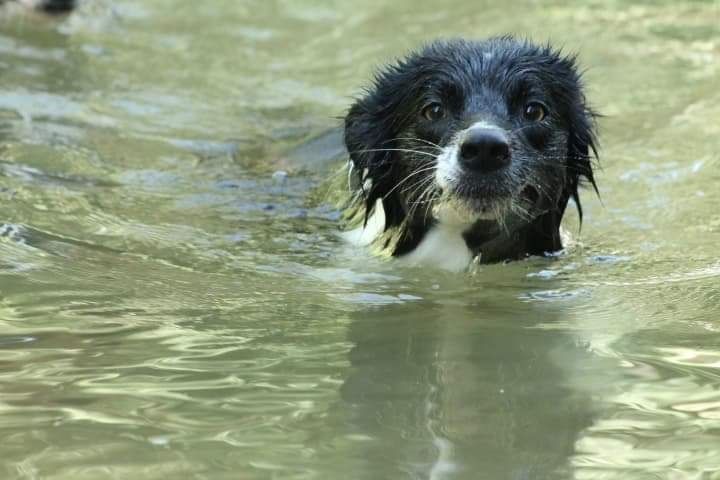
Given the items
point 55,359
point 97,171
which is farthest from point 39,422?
point 97,171

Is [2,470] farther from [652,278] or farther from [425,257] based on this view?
[652,278]

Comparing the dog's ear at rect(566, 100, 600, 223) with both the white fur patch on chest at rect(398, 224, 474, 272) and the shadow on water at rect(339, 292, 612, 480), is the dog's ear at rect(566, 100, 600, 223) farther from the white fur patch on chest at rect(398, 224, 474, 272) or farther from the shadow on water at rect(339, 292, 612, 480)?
the shadow on water at rect(339, 292, 612, 480)

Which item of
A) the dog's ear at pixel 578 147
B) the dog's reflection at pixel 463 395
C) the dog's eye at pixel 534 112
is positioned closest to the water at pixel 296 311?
the dog's reflection at pixel 463 395

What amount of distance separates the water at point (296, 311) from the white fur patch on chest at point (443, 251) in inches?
4.5

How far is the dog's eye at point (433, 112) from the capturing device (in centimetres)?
464

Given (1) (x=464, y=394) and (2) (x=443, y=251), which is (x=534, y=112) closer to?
(2) (x=443, y=251)

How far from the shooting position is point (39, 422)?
9.41ft

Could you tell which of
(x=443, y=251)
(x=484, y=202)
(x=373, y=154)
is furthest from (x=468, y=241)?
(x=373, y=154)

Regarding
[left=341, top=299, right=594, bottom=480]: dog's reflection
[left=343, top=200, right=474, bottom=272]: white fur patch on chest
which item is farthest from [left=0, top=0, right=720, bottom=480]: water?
[left=343, top=200, right=474, bottom=272]: white fur patch on chest

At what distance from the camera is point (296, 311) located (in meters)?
4.06

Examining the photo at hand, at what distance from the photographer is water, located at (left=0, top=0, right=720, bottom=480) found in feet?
9.14

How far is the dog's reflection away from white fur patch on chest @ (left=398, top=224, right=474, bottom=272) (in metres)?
0.72

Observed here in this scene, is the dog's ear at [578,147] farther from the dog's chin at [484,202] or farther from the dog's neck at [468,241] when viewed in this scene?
the dog's chin at [484,202]

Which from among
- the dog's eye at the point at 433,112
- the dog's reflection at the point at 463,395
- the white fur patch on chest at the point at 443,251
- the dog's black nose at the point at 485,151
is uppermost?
the dog's eye at the point at 433,112
